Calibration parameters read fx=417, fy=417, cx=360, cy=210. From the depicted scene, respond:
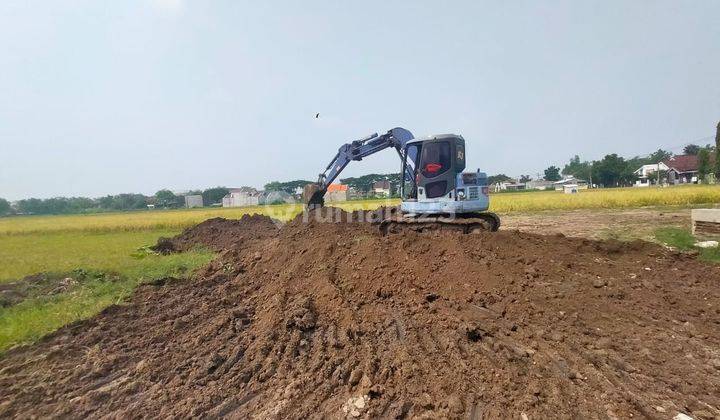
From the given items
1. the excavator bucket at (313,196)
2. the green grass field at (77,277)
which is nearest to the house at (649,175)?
the excavator bucket at (313,196)

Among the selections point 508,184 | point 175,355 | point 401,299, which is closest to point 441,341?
point 401,299

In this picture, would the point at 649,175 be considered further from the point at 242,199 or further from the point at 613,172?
the point at 242,199

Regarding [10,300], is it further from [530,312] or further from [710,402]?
[710,402]

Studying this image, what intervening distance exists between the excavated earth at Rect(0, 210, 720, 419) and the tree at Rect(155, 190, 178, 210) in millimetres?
73584

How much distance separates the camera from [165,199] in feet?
260

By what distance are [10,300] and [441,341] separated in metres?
8.31

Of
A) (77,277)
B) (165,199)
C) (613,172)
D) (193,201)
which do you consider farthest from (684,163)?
(165,199)

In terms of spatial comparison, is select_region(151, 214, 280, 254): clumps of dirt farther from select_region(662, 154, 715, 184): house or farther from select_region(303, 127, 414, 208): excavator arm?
select_region(662, 154, 715, 184): house

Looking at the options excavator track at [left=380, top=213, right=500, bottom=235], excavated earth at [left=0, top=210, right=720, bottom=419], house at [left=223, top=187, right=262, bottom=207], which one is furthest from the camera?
house at [left=223, top=187, right=262, bottom=207]

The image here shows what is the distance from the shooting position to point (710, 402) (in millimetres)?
3693

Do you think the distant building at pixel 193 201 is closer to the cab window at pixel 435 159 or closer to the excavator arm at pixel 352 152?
the excavator arm at pixel 352 152

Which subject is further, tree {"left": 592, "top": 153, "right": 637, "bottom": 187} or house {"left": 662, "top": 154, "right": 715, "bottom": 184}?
tree {"left": 592, "top": 153, "right": 637, "bottom": 187}

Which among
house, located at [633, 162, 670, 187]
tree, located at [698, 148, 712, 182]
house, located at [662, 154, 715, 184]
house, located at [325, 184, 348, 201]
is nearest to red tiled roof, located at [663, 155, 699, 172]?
house, located at [662, 154, 715, 184]

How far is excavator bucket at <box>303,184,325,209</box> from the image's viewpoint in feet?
Answer: 46.5
